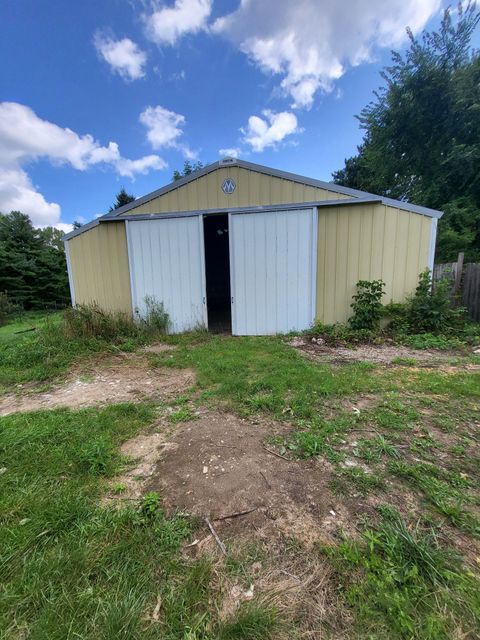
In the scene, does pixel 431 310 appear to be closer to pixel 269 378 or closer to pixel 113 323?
pixel 269 378

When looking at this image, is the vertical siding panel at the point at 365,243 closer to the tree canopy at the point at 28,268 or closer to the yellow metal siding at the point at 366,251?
the yellow metal siding at the point at 366,251

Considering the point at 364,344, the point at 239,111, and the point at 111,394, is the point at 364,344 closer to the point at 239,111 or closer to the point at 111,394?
the point at 111,394

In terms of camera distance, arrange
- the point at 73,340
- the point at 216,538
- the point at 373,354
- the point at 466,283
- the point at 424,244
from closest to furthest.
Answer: the point at 216,538 < the point at 373,354 < the point at 73,340 < the point at 424,244 < the point at 466,283

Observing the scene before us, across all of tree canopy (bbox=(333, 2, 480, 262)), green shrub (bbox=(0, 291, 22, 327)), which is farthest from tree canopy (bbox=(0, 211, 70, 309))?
tree canopy (bbox=(333, 2, 480, 262))

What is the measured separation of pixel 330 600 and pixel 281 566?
205mm

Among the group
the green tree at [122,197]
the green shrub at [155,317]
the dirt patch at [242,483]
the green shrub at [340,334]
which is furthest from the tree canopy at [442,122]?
the green tree at [122,197]

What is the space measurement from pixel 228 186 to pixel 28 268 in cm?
1212

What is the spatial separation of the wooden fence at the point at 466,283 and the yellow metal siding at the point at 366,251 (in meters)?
0.99

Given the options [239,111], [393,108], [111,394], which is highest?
[393,108]

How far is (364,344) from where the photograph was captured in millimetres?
4520

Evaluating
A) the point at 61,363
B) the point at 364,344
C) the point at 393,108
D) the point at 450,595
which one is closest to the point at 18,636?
the point at 450,595

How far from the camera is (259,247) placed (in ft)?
16.9

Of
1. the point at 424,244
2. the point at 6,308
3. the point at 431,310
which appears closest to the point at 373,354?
the point at 431,310

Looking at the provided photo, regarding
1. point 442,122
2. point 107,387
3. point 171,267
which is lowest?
point 107,387
